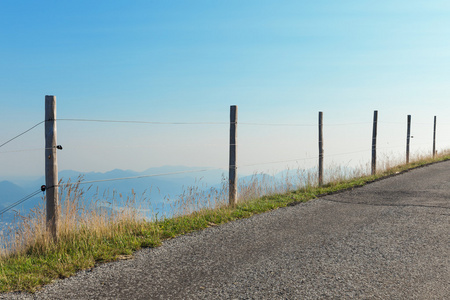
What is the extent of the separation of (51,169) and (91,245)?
1566mm

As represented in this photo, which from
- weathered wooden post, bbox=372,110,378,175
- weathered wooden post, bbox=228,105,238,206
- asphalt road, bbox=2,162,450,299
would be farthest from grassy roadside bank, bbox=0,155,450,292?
weathered wooden post, bbox=372,110,378,175

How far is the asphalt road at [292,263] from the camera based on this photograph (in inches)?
173

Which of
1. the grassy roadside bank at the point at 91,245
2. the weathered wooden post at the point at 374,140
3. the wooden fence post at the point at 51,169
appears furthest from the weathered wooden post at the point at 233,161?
the weathered wooden post at the point at 374,140

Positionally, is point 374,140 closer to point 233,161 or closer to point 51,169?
point 233,161

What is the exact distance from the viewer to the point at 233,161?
981cm

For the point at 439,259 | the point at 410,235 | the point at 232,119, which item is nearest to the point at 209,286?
the point at 439,259

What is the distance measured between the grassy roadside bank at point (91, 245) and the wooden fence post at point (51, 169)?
10.3 inches

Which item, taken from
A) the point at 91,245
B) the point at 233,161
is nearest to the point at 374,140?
the point at 233,161

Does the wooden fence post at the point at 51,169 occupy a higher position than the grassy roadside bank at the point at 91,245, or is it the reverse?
the wooden fence post at the point at 51,169

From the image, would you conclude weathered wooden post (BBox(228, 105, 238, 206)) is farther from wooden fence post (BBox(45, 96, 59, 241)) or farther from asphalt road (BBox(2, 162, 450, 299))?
wooden fence post (BBox(45, 96, 59, 241))

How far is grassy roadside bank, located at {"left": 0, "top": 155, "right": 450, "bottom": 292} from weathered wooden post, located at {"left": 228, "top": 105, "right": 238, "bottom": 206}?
2.51 feet

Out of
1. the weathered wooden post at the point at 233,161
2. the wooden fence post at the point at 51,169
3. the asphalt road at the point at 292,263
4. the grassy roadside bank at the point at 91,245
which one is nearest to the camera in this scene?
the asphalt road at the point at 292,263

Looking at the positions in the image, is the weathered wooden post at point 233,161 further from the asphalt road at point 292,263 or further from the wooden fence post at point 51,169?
the wooden fence post at point 51,169

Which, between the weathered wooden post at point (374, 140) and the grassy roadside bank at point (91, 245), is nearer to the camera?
the grassy roadside bank at point (91, 245)
